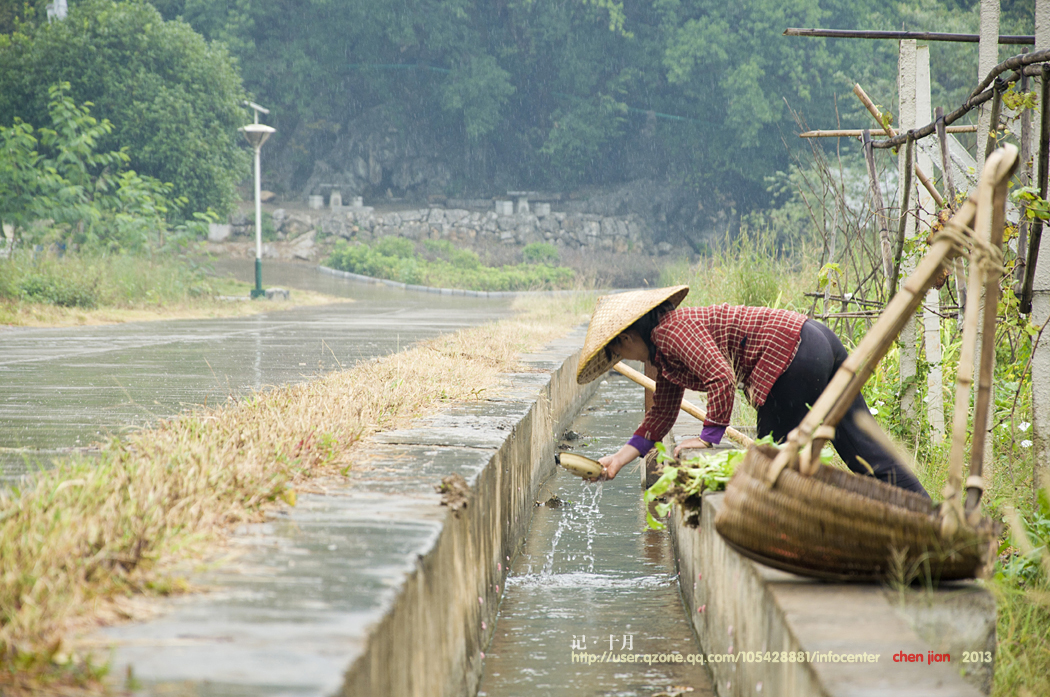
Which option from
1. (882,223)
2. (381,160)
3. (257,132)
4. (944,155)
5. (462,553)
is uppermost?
(381,160)

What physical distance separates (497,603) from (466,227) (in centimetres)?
3308

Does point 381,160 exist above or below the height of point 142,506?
above

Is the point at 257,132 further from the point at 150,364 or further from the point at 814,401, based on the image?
the point at 814,401

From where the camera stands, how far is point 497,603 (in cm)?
355

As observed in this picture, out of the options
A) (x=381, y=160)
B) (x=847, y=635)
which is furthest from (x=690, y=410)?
(x=381, y=160)

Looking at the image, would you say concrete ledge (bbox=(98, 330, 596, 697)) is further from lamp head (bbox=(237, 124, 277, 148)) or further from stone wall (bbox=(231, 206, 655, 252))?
stone wall (bbox=(231, 206, 655, 252))

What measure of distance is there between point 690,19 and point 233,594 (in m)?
38.6

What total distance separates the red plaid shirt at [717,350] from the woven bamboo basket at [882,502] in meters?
1.10

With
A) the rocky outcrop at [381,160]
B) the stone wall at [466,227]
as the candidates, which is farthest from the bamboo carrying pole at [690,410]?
the rocky outcrop at [381,160]

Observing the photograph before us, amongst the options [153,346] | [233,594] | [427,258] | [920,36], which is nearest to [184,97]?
[427,258]

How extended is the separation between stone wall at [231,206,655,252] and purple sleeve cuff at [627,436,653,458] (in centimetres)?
3170

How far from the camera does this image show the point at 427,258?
105 ft

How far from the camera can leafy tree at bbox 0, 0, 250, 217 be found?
842 inches

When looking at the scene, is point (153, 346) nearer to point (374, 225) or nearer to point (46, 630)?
point (46, 630)
